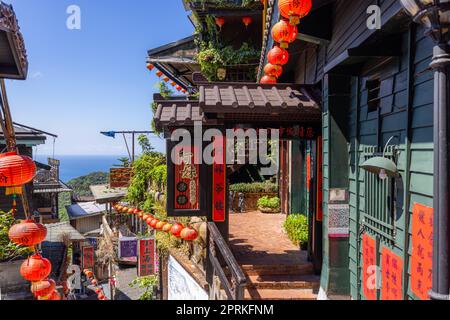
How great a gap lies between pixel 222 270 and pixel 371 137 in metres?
3.94

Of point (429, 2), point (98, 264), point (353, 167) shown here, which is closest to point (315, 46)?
point (353, 167)

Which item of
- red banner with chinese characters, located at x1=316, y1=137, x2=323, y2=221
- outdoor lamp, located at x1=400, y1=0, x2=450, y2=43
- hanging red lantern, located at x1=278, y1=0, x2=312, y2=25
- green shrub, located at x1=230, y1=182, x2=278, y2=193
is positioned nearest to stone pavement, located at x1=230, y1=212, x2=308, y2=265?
red banner with chinese characters, located at x1=316, y1=137, x2=323, y2=221

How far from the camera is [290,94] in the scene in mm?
7090

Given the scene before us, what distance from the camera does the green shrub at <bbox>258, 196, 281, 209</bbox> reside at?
15.6m

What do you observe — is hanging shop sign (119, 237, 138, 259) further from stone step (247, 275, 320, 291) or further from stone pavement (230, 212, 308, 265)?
stone step (247, 275, 320, 291)

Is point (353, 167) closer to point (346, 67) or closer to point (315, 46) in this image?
point (346, 67)

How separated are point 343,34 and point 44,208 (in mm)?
21930

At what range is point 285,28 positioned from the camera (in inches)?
250

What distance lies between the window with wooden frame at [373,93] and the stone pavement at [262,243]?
4559 mm

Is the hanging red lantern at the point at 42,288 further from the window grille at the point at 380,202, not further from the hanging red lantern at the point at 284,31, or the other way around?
the hanging red lantern at the point at 284,31

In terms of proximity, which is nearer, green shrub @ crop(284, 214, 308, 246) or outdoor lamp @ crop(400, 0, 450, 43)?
outdoor lamp @ crop(400, 0, 450, 43)

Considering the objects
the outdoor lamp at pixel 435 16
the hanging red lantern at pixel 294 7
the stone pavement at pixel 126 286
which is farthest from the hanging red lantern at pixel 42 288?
the stone pavement at pixel 126 286

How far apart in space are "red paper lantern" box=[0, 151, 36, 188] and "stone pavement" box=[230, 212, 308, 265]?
5.39 m

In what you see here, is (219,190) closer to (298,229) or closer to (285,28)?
(298,229)
